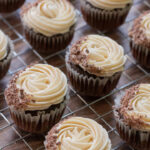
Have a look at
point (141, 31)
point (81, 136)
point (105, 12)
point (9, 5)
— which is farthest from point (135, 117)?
point (9, 5)

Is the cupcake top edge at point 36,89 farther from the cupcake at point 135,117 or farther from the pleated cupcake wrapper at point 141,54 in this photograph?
the pleated cupcake wrapper at point 141,54

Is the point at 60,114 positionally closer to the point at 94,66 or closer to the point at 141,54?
the point at 94,66

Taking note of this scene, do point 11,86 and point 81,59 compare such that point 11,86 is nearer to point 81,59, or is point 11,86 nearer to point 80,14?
point 81,59

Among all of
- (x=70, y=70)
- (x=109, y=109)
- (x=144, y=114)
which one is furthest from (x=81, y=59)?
(x=144, y=114)

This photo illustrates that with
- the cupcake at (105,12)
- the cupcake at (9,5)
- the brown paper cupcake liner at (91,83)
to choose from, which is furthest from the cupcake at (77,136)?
the cupcake at (9,5)

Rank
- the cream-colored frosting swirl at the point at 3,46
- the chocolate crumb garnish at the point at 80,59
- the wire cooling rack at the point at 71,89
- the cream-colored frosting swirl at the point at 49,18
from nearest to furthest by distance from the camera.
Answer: the wire cooling rack at the point at 71,89 < the chocolate crumb garnish at the point at 80,59 < the cream-colored frosting swirl at the point at 3,46 < the cream-colored frosting swirl at the point at 49,18

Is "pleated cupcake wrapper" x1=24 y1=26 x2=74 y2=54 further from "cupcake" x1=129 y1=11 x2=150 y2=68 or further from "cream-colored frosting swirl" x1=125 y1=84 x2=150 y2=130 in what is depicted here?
"cream-colored frosting swirl" x1=125 y1=84 x2=150 y2=130
